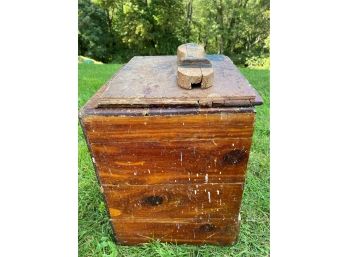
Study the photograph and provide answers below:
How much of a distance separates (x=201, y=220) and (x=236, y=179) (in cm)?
29

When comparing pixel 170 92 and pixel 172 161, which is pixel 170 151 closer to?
pixel 172 161

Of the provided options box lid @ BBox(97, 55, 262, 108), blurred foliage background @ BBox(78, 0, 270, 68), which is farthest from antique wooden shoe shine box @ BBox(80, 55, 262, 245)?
blurred foliage background @ BBox(78, 0, 270, 68)

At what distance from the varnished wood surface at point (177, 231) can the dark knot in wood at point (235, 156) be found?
346mm

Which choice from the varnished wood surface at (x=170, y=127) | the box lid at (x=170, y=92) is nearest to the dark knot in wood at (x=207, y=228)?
the varnished wood surface at (x=170, y=127)

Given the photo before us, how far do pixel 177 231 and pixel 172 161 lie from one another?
17.0 inches

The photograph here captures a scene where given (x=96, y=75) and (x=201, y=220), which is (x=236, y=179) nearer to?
(x=201, y=220)

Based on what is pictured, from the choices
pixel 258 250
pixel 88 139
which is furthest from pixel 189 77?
pixel 258 250

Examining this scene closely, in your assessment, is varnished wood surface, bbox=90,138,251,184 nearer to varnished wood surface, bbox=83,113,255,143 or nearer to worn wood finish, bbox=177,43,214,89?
varnished wood surface, bbox=83,113,255,143

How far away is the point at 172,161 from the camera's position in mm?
1396

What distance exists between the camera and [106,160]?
1.41 metres

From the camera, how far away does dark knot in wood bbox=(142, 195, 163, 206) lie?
1.51 m

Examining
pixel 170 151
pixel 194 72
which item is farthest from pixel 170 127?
pixel 194 72

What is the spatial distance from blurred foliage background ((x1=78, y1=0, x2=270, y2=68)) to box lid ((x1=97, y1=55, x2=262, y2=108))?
2.99m

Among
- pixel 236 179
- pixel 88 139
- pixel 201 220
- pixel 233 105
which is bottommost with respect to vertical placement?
pixel 201 220
